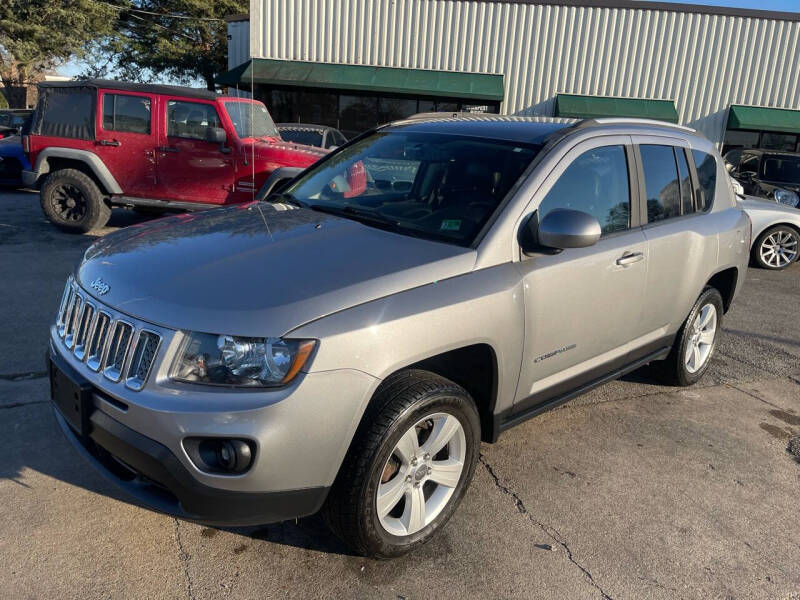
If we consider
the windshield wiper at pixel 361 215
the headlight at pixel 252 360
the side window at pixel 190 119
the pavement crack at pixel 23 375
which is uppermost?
the side window at pixel 190 119

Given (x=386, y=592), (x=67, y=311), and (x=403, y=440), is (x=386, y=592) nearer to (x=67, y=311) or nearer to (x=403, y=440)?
(x=403, y=440)

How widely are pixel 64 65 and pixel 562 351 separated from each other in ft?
113

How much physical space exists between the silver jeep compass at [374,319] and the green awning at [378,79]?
14.8 meters

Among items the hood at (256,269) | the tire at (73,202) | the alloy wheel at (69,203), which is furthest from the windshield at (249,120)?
the hood at (256,269)

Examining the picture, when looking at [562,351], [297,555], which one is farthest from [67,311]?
[562,351]

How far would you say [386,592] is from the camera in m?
2.51

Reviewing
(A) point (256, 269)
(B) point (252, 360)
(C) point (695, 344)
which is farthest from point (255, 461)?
(C) point (695, 344)

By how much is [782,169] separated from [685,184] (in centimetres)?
786

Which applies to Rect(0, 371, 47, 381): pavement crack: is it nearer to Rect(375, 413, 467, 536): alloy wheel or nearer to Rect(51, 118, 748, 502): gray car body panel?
Rect(51, 118, 748, 502): gray car body panel

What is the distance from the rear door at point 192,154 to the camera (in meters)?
8.29

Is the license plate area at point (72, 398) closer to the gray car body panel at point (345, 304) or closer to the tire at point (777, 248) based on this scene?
the gray car body panel at point (345, 304)

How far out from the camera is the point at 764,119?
1864 cm

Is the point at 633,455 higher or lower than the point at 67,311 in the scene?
lower

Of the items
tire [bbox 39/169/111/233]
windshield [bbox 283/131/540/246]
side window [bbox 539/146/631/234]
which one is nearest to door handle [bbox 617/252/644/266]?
side window [bbox 539/146/631/234]
